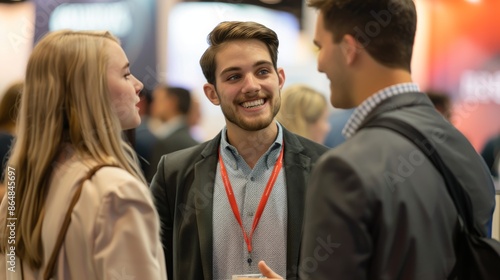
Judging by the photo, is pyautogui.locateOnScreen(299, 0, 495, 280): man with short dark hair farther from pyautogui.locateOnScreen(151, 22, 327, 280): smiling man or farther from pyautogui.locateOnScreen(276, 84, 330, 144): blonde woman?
pyautogui.locateOnScreen(276, 84, 330, 144): blonde woman

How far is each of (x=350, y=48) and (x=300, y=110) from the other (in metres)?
2.75

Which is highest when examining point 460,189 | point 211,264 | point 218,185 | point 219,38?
point 219,38

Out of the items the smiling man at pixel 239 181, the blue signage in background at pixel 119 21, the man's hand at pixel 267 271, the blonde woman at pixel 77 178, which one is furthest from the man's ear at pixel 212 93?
the blue signage in background at pixel 119 21

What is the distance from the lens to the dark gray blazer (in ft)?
5.11

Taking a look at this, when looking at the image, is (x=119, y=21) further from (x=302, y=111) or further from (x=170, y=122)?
(x=302, y=111)

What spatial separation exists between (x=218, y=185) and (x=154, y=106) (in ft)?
12.6

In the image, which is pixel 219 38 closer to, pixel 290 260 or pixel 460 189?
pixel 290 260

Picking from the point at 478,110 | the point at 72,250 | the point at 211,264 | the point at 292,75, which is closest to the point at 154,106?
the point at 292,75

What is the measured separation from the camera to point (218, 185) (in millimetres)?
2816

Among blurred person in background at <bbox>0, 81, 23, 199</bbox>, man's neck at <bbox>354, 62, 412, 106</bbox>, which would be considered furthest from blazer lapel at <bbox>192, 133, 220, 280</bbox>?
blurred person in background at <bbox>0, 81, 23, 199</bbox>

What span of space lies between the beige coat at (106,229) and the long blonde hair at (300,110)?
2.68 m

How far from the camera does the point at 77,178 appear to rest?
1.82m

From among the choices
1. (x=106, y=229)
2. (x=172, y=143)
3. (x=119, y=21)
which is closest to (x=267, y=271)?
(x=106, y=229)

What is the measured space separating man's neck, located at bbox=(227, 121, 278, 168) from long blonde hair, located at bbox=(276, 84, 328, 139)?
158 cm
